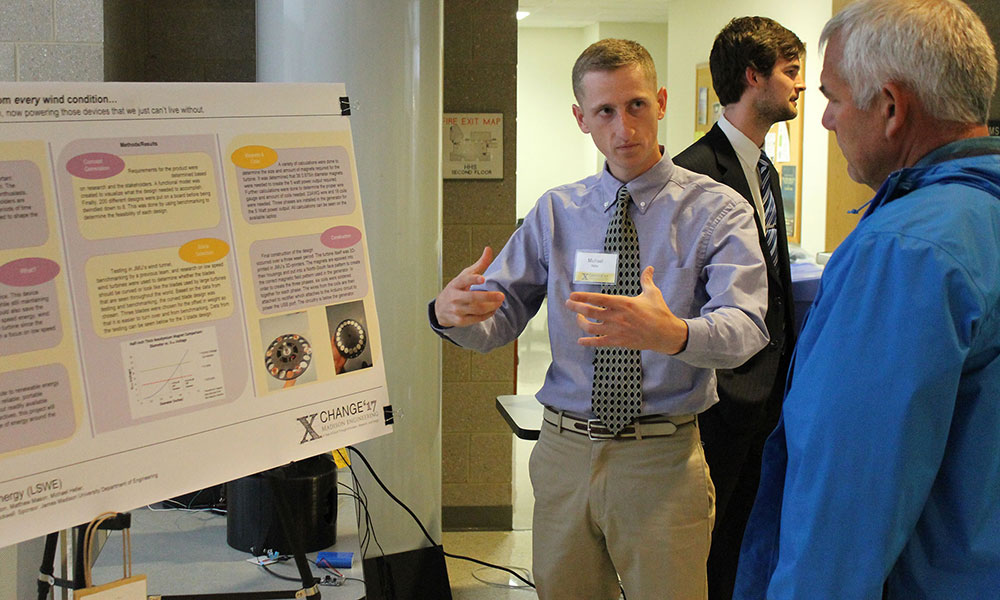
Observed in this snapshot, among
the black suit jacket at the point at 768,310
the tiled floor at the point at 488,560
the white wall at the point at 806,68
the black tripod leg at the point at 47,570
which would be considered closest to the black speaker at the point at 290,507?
the black tripod leg at the point at 47,570

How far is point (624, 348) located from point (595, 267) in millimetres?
170

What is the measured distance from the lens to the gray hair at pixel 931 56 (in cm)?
105

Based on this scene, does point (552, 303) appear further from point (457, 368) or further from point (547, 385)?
point (457, 368)

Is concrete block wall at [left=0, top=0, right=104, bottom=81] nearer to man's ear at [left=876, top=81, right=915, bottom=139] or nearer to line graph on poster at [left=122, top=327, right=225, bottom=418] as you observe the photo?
line graph on poster at [left=122, top=327, right=225, bottom=418]

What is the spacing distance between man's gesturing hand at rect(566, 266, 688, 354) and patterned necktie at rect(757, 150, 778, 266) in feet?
2.97

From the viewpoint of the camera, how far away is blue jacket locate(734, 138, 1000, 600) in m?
0.96

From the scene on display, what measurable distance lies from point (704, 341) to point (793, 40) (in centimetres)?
131

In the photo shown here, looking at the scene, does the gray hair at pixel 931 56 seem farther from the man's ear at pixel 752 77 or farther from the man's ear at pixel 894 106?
the man's ear at pixel 752 77

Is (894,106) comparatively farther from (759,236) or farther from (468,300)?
(759,236)

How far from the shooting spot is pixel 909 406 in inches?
37.9

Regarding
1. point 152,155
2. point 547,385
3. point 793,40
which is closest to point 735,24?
point 793,40

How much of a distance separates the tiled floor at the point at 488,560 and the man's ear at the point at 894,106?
2.50 metres

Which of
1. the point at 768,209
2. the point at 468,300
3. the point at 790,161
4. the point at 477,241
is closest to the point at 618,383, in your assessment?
the point at 468,300

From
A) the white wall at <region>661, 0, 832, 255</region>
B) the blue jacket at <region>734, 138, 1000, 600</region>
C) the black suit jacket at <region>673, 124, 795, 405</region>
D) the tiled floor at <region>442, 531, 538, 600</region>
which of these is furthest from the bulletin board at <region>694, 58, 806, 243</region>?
the blue jacket at <region>734, 138, 1000, 600</region>
